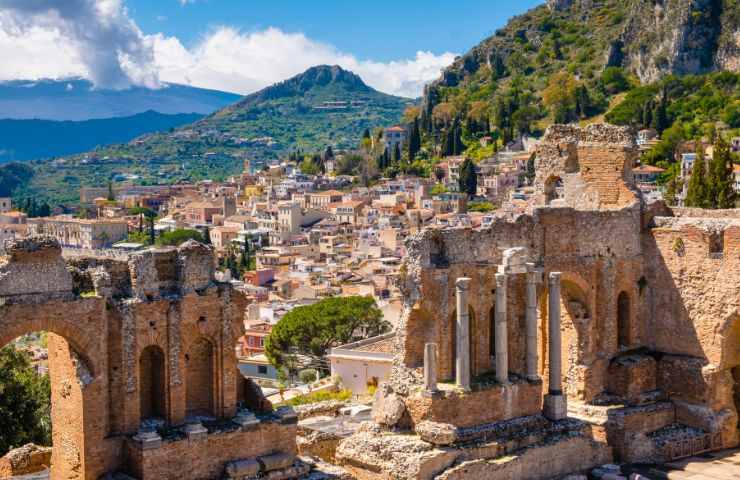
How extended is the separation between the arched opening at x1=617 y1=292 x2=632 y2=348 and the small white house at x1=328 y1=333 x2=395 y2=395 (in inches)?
458

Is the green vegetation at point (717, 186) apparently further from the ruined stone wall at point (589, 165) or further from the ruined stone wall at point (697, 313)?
the ruined stone wall at point (697, 313)

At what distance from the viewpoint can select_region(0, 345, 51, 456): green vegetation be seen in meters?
26.3

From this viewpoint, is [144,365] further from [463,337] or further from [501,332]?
[501,332]

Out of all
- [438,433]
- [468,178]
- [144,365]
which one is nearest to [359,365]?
[438,433]

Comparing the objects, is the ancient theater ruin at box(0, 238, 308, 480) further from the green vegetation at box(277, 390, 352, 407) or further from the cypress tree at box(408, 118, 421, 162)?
the cypress tree at box(408, 118, 421, 162)

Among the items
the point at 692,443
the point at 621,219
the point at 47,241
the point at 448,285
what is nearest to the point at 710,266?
the point at 621,219

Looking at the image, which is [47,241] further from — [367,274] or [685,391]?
[367,274]

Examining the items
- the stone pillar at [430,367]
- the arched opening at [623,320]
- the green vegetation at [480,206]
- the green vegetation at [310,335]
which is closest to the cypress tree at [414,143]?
the green vegetation at [480,206]

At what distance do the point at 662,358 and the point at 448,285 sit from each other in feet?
24.0

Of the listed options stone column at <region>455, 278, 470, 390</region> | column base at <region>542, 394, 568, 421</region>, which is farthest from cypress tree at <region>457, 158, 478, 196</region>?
stone column at <region>455, 278, 470, 390</region>

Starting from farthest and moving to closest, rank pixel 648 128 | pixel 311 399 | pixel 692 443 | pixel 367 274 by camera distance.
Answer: pixel 648 128, pixel 367 274, pixel 311 399, pixel 692 443

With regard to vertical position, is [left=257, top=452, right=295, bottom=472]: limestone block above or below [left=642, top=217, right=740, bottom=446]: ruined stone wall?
below

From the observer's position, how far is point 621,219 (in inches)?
1049

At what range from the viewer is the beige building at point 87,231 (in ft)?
452
